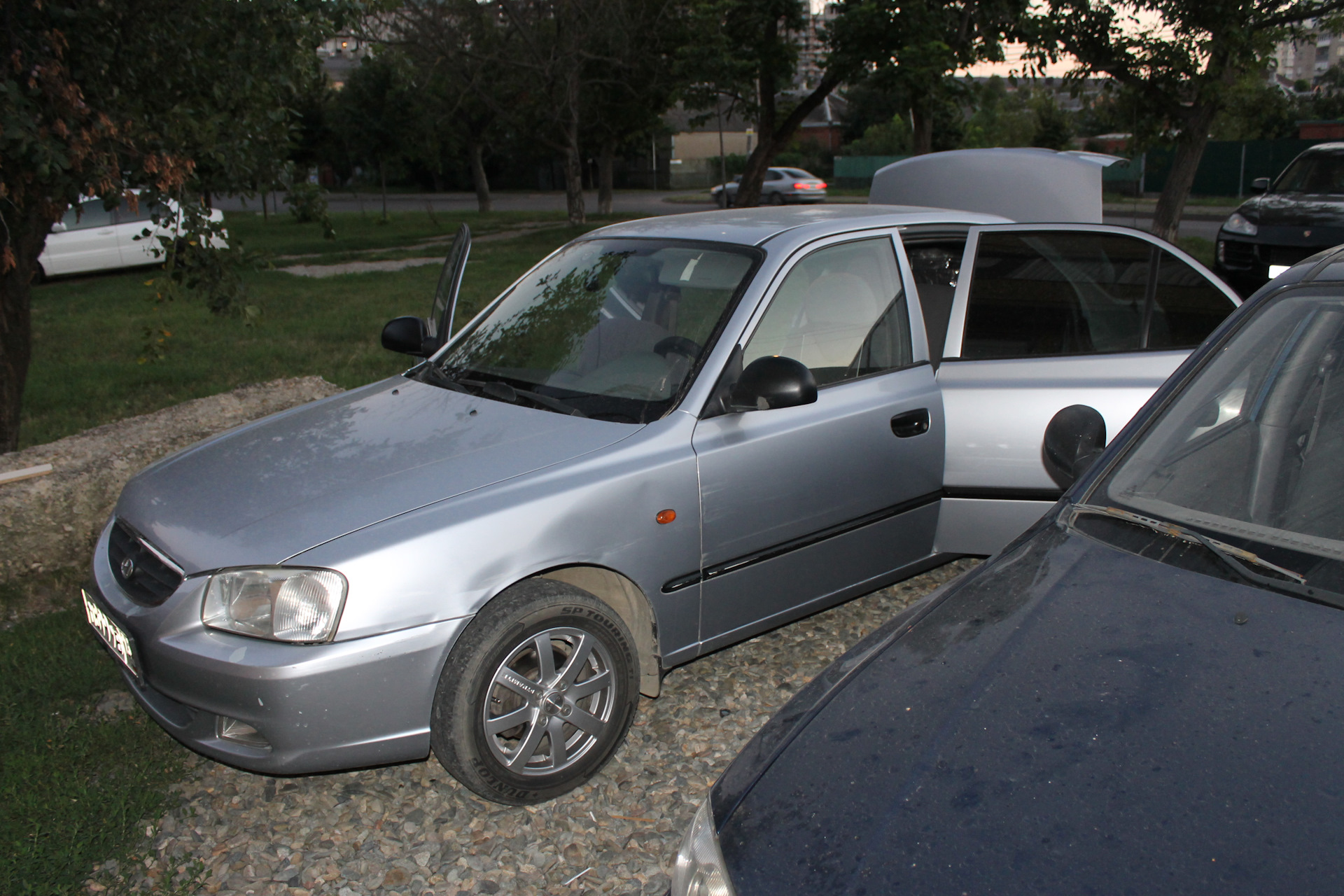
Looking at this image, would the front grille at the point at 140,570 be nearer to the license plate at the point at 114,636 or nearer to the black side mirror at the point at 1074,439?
the license plate at the point at 114,636

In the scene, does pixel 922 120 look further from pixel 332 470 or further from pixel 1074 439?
pixel 332 470

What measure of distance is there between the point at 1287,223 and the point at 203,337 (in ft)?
37.3

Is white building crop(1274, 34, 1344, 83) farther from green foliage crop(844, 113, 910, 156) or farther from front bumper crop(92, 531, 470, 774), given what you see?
front bumper crop(92, 531, 470, 774)

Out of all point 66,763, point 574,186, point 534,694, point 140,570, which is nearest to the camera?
point 534,694

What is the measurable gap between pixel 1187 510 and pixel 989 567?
46 cm

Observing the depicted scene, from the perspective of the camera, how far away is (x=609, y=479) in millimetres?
3186

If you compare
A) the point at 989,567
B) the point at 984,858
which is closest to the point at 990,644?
the point at 989,567

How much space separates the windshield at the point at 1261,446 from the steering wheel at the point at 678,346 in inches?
59.7

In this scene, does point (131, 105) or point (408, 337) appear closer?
point (408, 337)

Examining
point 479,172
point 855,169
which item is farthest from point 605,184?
point 855,169

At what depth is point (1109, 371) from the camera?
4141 mm

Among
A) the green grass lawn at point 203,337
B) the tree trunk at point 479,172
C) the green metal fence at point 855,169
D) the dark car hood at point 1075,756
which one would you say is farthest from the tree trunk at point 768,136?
the green metal fence at point 855,169

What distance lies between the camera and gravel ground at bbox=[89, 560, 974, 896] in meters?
2.96

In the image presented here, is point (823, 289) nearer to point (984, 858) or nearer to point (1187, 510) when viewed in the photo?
point (1187, 510)
